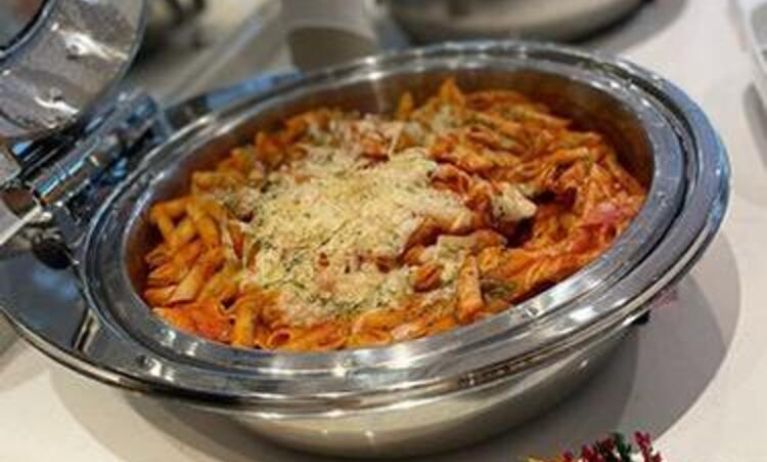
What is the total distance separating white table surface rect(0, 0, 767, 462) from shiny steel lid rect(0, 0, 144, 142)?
0.23 metres

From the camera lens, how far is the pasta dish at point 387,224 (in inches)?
32.0

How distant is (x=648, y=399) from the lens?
2.67 ft

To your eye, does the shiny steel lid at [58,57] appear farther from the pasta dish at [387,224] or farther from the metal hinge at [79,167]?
the pasta dish at [387,224]

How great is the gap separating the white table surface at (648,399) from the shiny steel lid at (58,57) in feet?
0.75

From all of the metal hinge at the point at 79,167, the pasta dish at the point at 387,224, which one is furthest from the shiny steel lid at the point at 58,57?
the pasta dish at the point at 387,224

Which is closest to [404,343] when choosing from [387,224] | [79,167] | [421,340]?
[421,340]

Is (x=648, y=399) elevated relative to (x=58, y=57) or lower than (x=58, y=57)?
lower

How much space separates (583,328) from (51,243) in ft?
1.72

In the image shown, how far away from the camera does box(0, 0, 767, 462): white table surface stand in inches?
30.9

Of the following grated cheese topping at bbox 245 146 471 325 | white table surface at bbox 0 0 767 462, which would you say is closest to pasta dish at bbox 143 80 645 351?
grated cheese topping at bbox 245 146 471 325

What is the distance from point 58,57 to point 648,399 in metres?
0.63

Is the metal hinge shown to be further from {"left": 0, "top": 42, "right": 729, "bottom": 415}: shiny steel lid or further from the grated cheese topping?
the grated cheese topping

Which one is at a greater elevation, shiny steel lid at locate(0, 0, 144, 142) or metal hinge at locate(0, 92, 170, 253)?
shiny steel lid at locate(0, 0, 144, 142)

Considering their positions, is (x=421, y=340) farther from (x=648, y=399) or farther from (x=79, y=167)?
(x=79, y=167)
